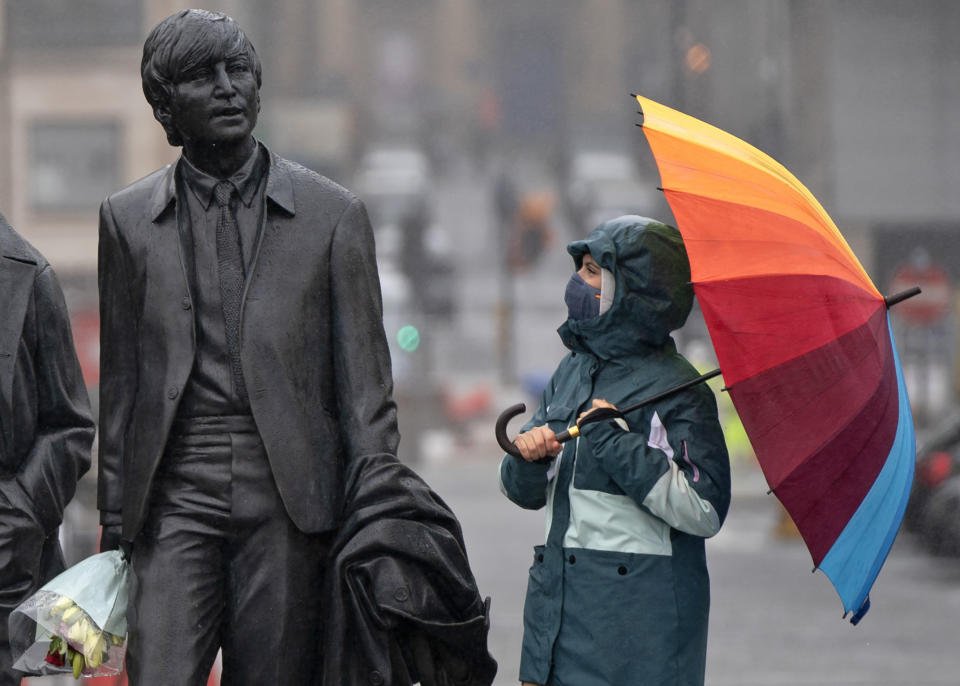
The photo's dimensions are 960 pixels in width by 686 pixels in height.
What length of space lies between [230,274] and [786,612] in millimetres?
7937

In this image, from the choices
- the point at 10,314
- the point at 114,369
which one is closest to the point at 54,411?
the point at 10,314

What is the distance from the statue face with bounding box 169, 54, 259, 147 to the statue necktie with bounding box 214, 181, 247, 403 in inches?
6.6

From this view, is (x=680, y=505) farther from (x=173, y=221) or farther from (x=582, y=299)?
(x=173, y=221)

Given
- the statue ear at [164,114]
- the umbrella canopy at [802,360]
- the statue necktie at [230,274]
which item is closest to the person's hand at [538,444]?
the umbrella canopy at [802,360]

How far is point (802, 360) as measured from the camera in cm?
431

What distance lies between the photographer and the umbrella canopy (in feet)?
14.0

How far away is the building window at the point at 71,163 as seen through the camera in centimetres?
3750

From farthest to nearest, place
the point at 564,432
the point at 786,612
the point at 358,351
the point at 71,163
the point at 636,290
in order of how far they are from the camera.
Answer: the point at 71,163
the point at 786,612
the point at 636,290
the point at 564,432
the point at 358,351

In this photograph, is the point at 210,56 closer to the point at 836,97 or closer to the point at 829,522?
the point at 829,522

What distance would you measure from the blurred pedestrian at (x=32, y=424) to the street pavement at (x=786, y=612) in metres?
4.61

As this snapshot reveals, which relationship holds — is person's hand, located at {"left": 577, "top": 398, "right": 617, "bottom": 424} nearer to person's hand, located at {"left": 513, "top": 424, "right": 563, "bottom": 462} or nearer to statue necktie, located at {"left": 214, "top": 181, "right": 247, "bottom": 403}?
person's hand, located at {"left": 513, "top": 424, "right": 563, "bottom": 462}

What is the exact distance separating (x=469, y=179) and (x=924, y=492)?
40.5m

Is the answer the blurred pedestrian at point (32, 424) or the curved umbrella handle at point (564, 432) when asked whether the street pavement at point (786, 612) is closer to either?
the blurred pedestrian at point (32, 424)

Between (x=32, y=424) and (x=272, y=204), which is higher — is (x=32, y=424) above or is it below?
below
